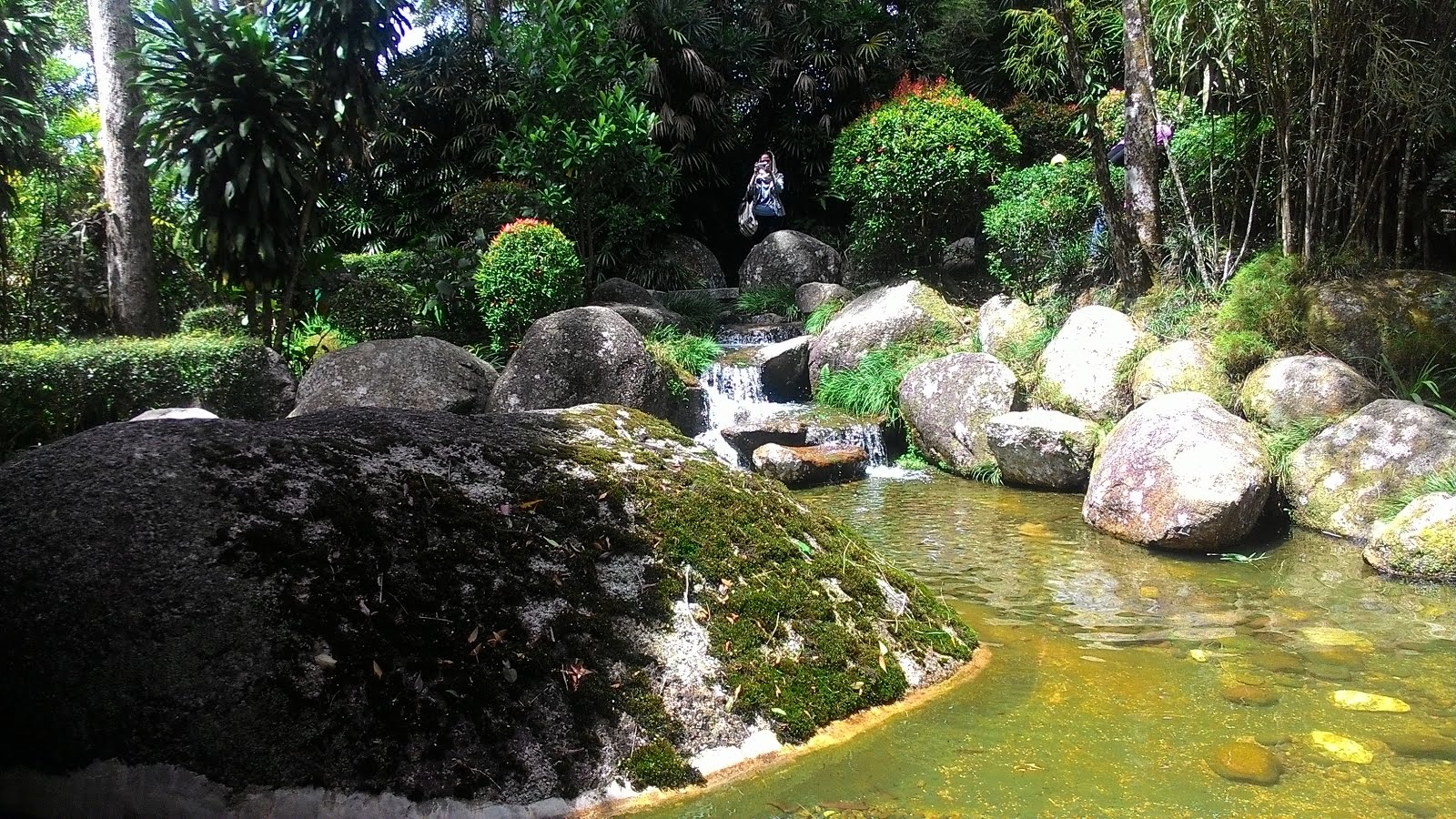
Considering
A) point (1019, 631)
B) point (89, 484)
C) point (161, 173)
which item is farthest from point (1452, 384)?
point (161, 173)

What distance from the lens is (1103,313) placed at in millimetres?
8812

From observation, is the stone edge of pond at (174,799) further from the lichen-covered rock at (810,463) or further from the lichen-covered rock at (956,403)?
the lichen-covered rock at (956,403)

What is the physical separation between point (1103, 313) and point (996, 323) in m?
1.77

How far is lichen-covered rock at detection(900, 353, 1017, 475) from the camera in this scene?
860 cm

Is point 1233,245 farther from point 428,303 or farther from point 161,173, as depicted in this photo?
point 161,173

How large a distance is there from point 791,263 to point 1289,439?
8.98 metres

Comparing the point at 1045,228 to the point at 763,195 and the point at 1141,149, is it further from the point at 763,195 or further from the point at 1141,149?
the point at 763,195

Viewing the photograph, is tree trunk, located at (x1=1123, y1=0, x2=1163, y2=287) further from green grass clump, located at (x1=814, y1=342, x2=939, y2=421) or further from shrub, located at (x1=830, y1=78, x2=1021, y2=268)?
shrub, located at (x1=830, y1=78, x2=1021, y2=268)

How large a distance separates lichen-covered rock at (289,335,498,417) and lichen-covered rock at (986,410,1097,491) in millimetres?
5155

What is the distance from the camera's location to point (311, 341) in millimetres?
11750

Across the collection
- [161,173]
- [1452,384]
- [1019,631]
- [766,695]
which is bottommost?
[1019,631]

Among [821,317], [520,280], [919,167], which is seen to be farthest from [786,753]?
[919,167]

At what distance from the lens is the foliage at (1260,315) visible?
7.65m

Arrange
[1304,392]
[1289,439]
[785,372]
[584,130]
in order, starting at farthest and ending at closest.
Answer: [584,130] → [785,372] → [1304,392] → [1289,439]
